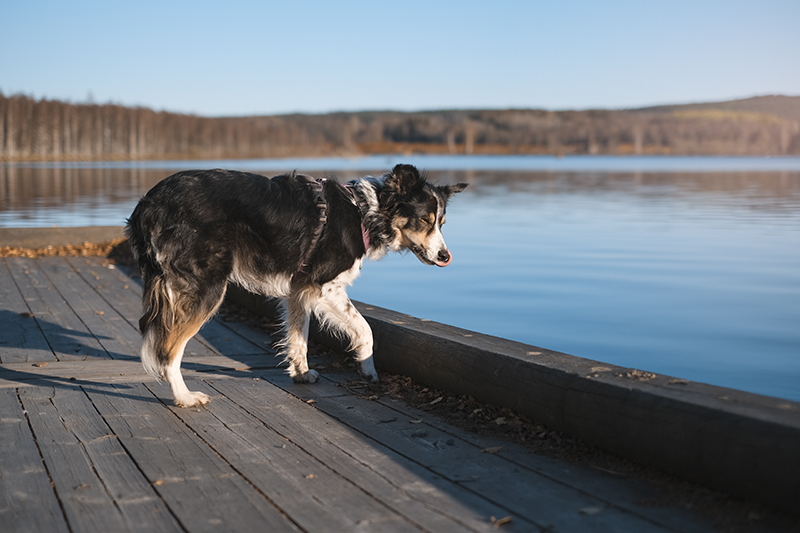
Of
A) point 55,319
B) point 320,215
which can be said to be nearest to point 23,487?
point 320,215

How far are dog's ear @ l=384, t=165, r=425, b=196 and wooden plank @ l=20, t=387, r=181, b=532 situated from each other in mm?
2525

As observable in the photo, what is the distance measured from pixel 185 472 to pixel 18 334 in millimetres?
3742

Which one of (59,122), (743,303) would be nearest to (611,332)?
(743,303)

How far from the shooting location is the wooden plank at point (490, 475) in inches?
111

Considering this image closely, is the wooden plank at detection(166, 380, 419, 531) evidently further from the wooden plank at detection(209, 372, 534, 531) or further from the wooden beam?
the wooden beam

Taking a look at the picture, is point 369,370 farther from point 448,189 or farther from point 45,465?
point 45,465

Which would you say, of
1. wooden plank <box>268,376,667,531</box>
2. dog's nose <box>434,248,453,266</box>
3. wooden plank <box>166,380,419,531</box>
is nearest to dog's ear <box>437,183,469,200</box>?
dog's nose <box>434,248,453,266</box>

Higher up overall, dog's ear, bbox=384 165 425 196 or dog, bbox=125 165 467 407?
dog's ear, bbox=384 165 425 196

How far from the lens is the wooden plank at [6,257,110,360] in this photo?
5.79 meters

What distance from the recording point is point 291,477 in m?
3.25

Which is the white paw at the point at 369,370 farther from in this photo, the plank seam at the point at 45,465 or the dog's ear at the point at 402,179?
the plank seam at the point at 45,465

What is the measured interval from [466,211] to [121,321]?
18.3m

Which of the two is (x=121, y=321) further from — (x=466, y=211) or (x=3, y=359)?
(x=466, y=211)

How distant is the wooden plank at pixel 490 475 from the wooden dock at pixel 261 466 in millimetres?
10
